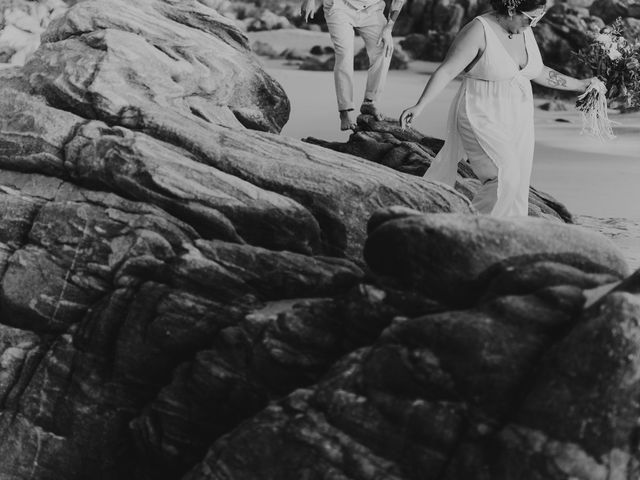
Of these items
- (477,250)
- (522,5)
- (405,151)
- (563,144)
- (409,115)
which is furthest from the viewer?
(563,144)

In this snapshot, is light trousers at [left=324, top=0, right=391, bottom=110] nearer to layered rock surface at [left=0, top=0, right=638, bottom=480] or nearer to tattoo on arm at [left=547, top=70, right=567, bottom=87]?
layered rock surface at [left=0, top=0, right=638, bottom=480]

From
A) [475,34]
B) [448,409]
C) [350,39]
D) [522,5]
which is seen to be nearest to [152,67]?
[475,34]

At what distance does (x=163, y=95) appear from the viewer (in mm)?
10000

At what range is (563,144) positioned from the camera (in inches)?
912

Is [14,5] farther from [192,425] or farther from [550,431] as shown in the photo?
[550,431]

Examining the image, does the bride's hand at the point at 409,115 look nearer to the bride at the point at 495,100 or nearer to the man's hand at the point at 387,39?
the bride at the point at 495,100

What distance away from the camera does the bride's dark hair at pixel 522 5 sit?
905cm

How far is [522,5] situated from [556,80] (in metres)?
1.15

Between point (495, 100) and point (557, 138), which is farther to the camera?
point (557, 138)

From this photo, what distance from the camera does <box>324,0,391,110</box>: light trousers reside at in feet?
41.4

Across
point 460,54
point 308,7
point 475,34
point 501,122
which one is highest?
point 475,34

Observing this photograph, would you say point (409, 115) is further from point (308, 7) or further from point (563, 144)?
point (563, 144)

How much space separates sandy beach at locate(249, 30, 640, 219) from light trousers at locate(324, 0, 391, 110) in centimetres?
546

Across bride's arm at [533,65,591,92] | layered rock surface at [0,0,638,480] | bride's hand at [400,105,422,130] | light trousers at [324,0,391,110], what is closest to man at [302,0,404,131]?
light trousers at [324,0,391,110]
